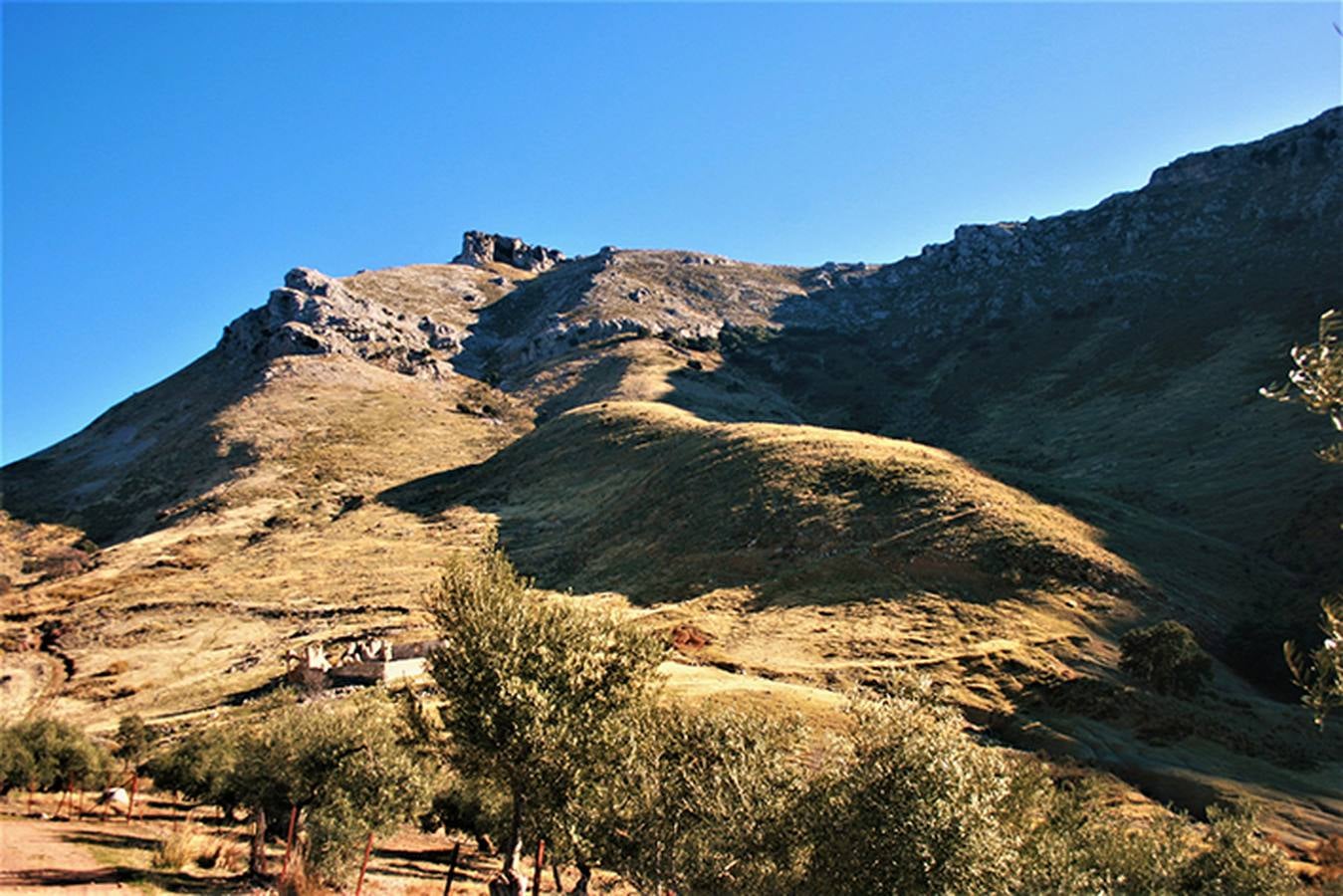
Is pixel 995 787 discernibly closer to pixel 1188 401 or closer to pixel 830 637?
pixel 830 637

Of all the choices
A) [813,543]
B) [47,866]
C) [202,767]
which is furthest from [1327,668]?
[813,543]

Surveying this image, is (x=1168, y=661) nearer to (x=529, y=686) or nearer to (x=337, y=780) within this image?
(x=529, y=686)

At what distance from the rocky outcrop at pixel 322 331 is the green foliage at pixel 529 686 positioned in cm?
14858

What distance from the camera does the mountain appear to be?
4997 centimetres

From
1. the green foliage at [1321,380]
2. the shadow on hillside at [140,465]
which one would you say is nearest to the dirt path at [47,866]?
the green foliage at [1321,380]

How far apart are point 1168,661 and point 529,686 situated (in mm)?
43920

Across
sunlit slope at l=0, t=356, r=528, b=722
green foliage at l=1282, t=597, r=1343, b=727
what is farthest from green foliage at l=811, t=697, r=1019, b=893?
sunlit slope at l=0, t=356, r=528, b=722

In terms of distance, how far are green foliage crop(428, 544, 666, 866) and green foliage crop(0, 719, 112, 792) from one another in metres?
34.1

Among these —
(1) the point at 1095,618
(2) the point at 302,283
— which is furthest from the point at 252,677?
(2) the point at 302,283

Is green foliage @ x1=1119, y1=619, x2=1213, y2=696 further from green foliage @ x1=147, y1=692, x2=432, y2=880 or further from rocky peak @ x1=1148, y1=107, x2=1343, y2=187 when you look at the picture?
rocky peak @ x1=1148, y1=107, x2=1343, y2=187

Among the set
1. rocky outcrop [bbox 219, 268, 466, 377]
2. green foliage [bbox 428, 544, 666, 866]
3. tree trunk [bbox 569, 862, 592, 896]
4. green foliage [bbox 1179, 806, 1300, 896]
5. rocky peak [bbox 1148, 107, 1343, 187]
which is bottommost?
tree trunk [bbox 569, 862, 592, 896]

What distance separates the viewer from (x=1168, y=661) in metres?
45.6

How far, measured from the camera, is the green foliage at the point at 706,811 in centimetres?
1900

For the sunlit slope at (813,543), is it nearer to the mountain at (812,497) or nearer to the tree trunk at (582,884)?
the mountain at (812,497)
